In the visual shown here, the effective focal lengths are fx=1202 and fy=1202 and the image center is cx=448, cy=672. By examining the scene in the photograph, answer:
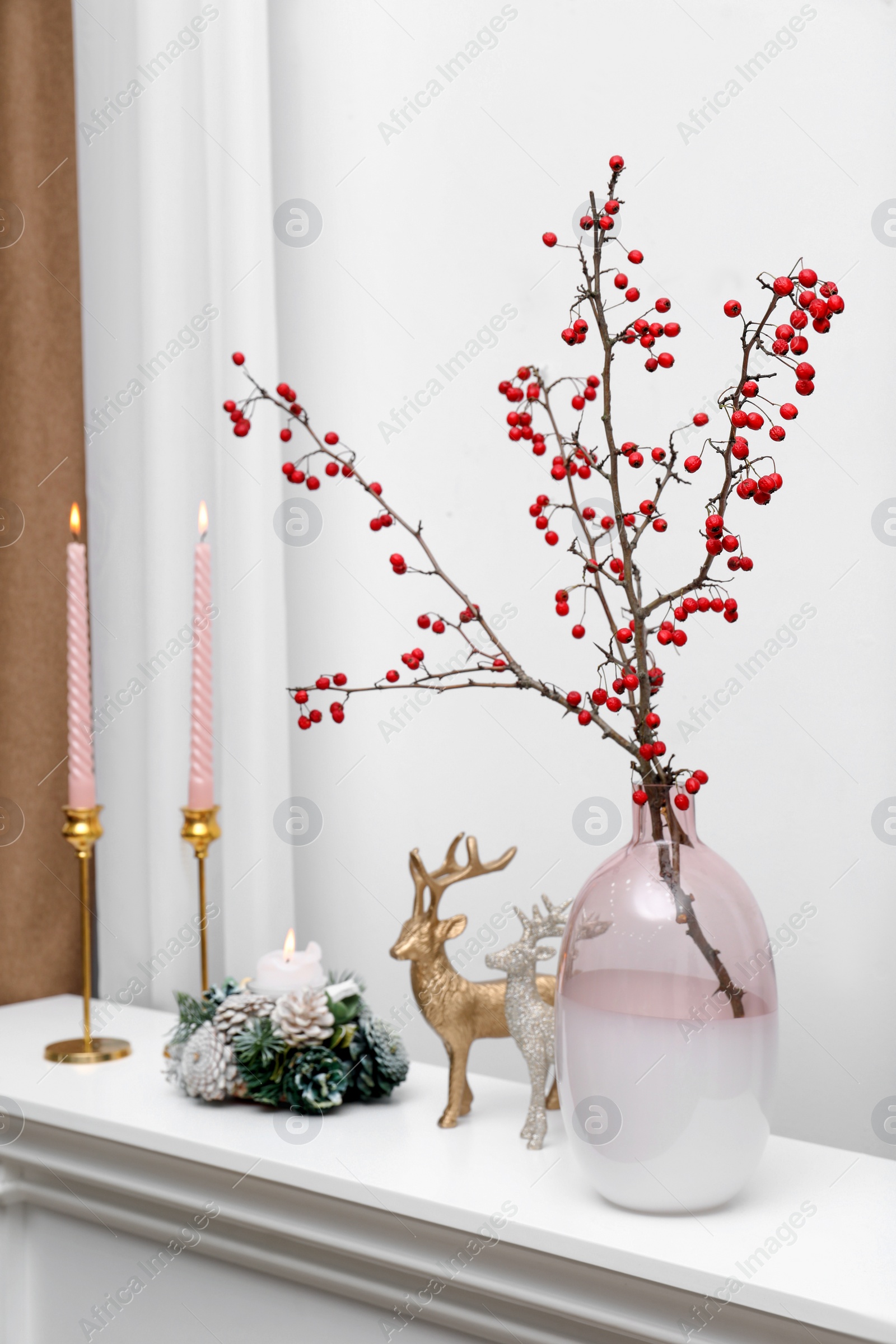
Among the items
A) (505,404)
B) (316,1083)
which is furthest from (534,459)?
(316,1083)

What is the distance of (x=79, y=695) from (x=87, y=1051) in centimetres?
31

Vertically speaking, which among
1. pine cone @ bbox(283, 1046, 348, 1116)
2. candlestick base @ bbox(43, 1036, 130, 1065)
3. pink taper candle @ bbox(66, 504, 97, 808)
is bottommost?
candlestick base @ bbox(43, 1036, 130, 1065)

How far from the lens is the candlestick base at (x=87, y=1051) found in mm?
1034

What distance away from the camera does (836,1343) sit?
595 millimetres

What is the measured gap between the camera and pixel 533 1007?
0.81 metres

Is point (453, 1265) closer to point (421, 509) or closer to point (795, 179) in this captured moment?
point (421, 509)

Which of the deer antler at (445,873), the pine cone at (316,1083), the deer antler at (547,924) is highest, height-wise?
the deer antler at (445,873)

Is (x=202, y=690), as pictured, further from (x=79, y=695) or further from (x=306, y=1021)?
(x=306, y=1021)

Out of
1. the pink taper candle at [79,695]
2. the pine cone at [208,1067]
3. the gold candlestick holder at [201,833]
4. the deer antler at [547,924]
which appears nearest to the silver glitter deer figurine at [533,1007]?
the deer antler at [547,924]

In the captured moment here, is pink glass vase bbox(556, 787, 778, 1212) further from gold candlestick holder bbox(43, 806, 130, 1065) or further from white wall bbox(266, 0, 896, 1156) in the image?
gold candlestick holder bbox(43, 806, 130, 1065)

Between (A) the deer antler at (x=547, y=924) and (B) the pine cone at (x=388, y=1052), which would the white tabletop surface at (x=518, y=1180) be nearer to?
(B) the pine cone at (x=388, y=1052)

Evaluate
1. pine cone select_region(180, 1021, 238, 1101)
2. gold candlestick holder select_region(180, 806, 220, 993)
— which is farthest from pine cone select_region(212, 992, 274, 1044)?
gold candlestick holder select_region(180, 806, 220, 993)

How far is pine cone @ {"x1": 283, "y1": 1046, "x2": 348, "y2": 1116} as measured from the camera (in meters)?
0.86

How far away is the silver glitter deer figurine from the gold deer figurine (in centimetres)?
2
